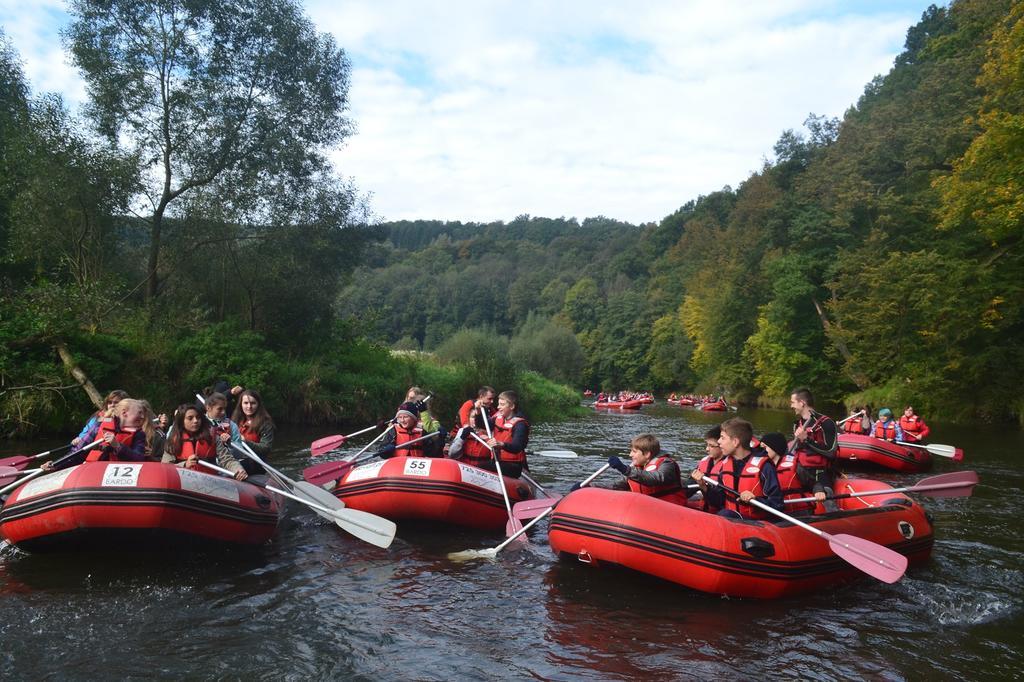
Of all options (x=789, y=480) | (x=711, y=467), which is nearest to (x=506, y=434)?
(x=711, y=467)

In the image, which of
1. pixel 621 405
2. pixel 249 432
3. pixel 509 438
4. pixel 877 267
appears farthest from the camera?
pixel 621 405

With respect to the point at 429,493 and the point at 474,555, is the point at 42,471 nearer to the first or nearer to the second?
the point at 429,493

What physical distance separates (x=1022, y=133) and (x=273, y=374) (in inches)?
700

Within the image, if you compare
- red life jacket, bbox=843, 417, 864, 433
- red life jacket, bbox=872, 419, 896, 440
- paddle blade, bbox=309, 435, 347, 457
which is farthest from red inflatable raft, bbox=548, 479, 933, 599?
red life jacket, bbox=843, 417, 864, 433

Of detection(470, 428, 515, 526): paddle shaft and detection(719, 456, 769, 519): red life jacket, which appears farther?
detection(470, 428, 515, 526): paddle shaft

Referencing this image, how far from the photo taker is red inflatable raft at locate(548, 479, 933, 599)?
5371 mm

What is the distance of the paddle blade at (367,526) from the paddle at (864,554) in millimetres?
2890

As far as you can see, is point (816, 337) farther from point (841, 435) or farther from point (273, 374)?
point (273, 374)

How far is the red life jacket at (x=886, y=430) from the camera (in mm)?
14172

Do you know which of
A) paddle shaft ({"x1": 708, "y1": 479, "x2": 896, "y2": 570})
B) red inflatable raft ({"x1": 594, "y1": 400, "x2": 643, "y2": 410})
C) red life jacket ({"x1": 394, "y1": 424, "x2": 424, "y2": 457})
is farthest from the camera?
red inflatable raft ({"x1": 594, "y1": 400, "x2": 643, "y2": 410})

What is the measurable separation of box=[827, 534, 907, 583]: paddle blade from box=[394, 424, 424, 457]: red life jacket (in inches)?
167

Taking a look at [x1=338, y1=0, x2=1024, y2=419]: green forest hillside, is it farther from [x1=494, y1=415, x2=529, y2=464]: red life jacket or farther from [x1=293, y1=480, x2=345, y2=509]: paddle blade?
[x1=293, y1=480, x2=345, y2=509]: paddle blade

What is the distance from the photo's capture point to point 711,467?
6438 millimetres

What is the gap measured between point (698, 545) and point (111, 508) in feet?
13.7
